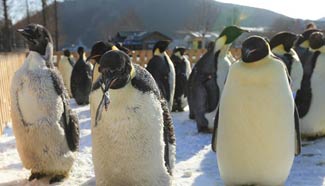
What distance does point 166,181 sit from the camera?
2479 millimetres

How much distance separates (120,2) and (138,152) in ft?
260

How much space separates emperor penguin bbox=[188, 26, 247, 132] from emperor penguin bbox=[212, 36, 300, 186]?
92.4 inches

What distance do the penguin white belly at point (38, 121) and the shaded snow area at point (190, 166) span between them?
0.74ft

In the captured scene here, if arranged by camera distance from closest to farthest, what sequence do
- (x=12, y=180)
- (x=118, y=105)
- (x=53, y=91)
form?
(x=118, y=105) < (x=53, y=91) < (x=12, y=180)

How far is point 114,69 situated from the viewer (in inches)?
84.0

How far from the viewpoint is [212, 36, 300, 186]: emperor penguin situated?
2867mm

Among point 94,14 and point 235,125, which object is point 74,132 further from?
point 94,14

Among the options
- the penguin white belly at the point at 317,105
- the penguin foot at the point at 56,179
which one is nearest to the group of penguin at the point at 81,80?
the penguin white belly at the point at 317,105

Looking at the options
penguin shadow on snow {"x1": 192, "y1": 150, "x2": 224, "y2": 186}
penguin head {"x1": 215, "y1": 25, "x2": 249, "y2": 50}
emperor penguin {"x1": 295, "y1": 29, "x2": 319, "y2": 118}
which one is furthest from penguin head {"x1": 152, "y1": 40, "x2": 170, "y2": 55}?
penguin shadow on snow {"x1": 192, "y1": 150, "x2": 224, "y2": 186}

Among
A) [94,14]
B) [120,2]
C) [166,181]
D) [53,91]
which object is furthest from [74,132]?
[120,2]

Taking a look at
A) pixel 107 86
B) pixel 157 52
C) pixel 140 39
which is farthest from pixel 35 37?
pixel 140 39

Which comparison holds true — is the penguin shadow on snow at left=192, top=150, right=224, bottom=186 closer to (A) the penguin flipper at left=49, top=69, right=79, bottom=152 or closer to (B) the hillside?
(A) the penguin flipper at left=49, top=69, right=79, bottom=152

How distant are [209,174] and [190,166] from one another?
1.06 feet

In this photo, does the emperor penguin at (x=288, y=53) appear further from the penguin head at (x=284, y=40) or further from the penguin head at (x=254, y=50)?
the penguin head at (x=254, y=50)
